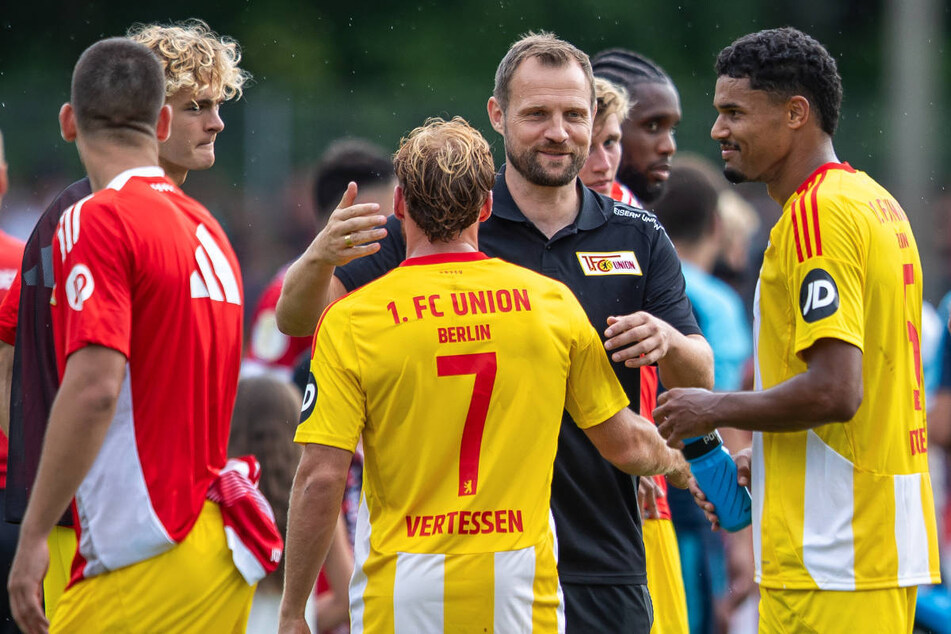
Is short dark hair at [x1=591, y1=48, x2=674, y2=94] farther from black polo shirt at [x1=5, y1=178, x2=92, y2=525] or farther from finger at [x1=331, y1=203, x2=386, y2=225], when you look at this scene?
black polo shirt at [x1=5, y1=178, x2=92, y2=525]

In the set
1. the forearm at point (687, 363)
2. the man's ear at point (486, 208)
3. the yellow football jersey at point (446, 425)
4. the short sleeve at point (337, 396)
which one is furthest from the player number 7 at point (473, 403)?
the forearm at point (687, 363)

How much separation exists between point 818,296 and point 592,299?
2.70ft

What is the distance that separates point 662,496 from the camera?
5.23m

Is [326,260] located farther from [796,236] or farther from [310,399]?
[796,236]

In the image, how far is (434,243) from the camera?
384 centimetres

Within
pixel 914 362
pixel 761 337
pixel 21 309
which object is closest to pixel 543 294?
pixel 761 337

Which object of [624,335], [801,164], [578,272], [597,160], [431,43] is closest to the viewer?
[624,335]

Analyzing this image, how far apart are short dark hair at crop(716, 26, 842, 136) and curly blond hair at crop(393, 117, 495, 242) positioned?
3.29 ft

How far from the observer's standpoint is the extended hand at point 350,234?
13.2 ft

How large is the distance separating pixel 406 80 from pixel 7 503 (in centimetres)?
1773

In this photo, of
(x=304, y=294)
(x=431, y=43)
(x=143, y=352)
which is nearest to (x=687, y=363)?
(x=304, y=294)

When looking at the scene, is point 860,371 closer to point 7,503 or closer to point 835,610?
point 835,610

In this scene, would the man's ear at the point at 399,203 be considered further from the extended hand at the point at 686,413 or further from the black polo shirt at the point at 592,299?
the extended hand at the point at 686,413

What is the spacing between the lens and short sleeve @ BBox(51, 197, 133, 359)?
367 centimetres
